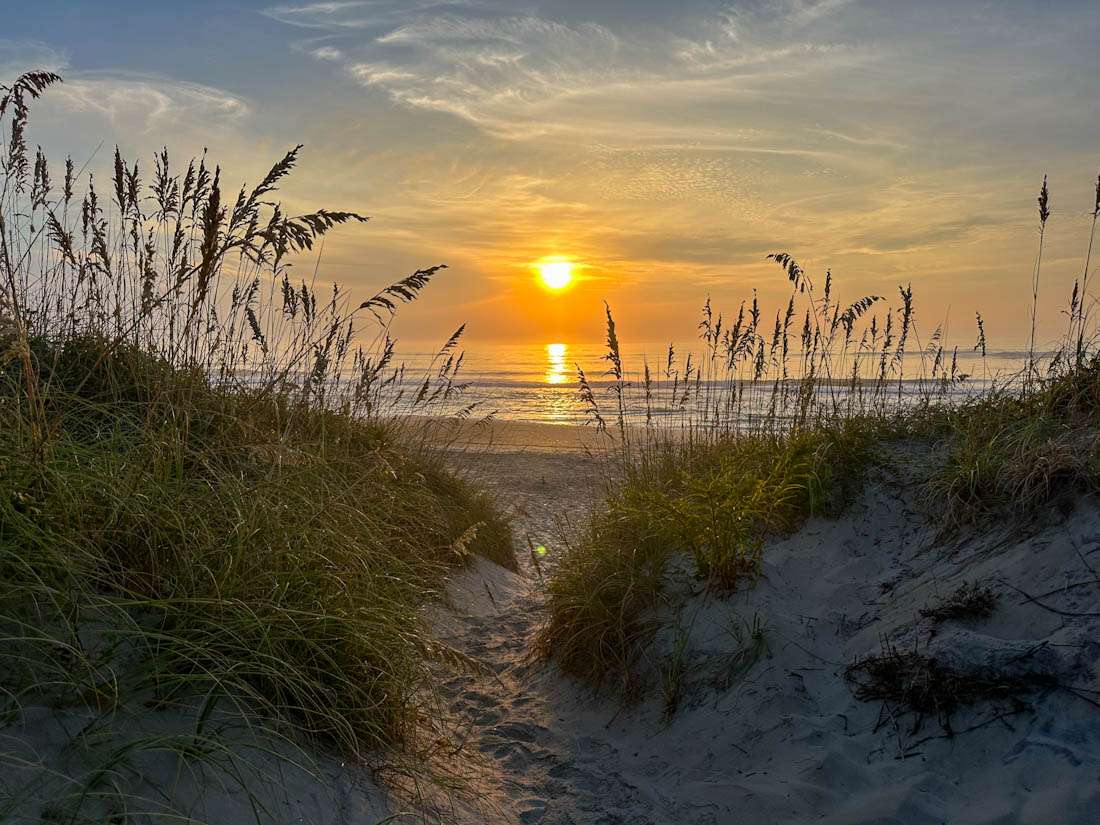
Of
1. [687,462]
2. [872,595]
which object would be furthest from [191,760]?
[687,462]

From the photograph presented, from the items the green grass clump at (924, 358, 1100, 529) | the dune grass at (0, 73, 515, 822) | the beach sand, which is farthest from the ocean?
the dune grass at (0, 73, 515, 822)

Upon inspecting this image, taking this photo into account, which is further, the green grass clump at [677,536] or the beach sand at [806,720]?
the green grass clump at [677,536]

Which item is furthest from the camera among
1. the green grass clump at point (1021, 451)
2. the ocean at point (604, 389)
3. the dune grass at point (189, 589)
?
the ocean at point (604, 389)

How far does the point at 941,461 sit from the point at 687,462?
1.75 m

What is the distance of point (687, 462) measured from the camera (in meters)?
5.82

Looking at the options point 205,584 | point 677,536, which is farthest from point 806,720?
point 205,584

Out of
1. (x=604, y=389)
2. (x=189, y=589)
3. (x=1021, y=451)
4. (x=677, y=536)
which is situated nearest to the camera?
(x=189, y=589)

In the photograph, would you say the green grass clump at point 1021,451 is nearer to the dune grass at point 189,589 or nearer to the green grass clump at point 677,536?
the green grass clump at point 677,536

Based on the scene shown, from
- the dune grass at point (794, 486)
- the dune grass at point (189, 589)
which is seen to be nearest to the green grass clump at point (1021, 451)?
the dune grass at point (794, 486)

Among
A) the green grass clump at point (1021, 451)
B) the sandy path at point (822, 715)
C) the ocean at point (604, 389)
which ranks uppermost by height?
the ocean at point (604, 389)

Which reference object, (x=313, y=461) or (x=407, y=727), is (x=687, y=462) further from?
(x=407, y=727)

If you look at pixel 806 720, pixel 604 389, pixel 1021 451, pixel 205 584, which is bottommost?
pixel 806 720

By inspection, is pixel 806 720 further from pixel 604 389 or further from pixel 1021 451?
pixel 604 389

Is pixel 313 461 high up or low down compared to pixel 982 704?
up
